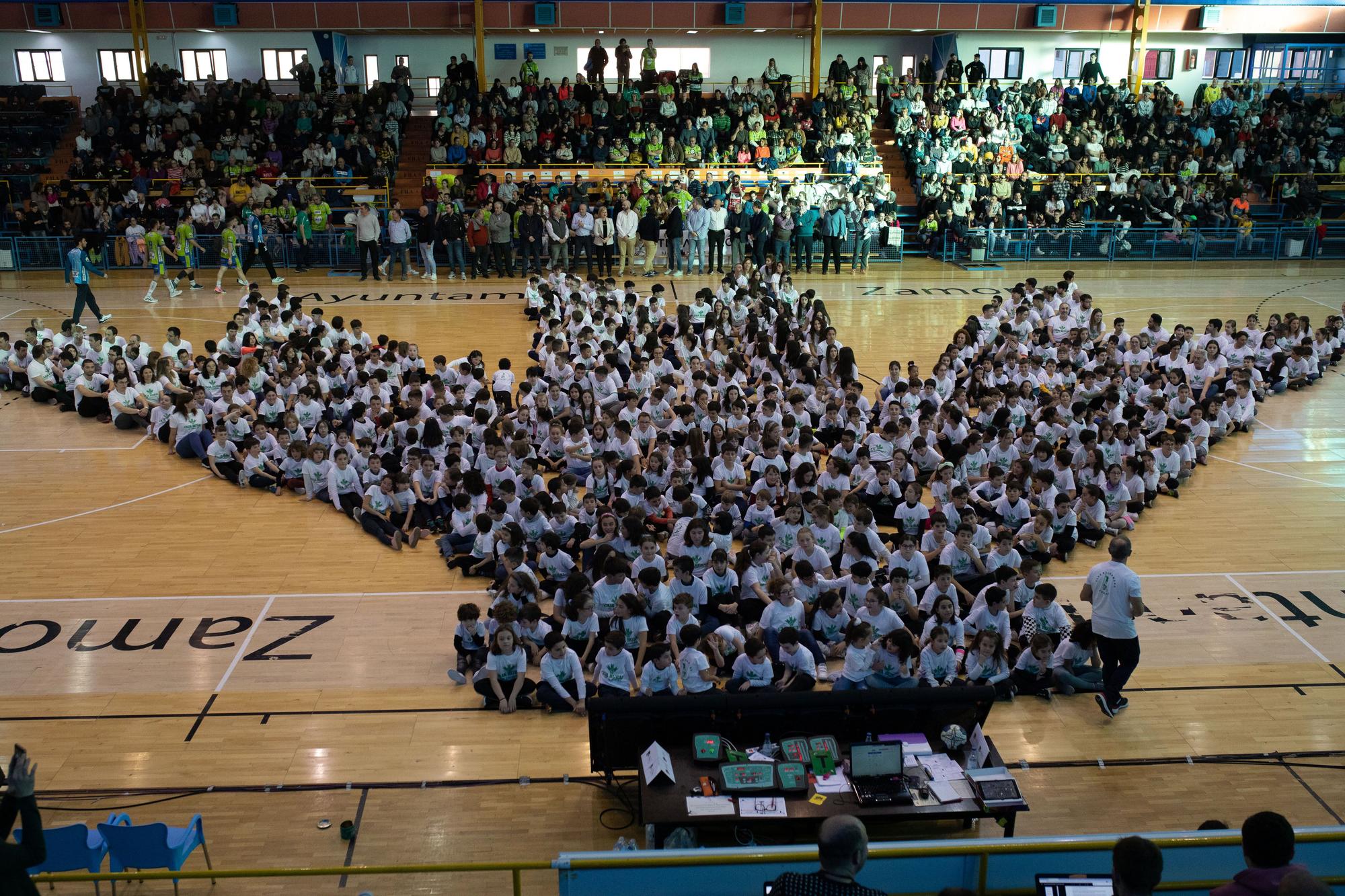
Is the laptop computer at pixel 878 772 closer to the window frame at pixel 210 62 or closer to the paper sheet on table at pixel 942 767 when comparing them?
the paper sheet on table at pixel 942 767

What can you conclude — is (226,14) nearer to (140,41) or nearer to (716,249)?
(140,41)

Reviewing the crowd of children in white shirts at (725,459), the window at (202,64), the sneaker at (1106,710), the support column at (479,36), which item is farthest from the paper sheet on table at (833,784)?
the window at (202,64)

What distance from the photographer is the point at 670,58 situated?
39.1 m

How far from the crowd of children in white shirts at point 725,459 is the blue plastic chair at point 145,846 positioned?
3034mm

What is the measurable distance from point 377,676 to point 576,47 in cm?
3221

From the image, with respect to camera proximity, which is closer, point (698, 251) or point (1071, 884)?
point (1071, 884)

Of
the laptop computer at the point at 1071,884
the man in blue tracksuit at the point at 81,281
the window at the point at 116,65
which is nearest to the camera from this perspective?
the laptop computer at the point at 1071,884

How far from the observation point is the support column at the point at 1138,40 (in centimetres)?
3691

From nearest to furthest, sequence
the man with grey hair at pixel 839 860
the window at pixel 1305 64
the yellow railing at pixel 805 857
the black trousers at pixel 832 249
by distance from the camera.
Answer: the man with grey hair at pixel 839 860
the yellow railing at pixel 805 857
the black trousers at pixel 832 249
the window at pixel 1305 64

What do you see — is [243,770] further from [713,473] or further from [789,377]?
[789,377]

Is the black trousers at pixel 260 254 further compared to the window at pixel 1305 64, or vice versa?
the window at pixel 1305 64

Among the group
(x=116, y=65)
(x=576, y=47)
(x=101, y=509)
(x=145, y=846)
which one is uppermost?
(x=576, y=47)

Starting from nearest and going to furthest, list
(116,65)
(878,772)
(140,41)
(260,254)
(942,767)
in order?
(878,772) < (942,767) < (260,254) < (140,41) < (116,65)

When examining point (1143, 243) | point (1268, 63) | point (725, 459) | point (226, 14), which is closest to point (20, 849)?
point (725, 459)
